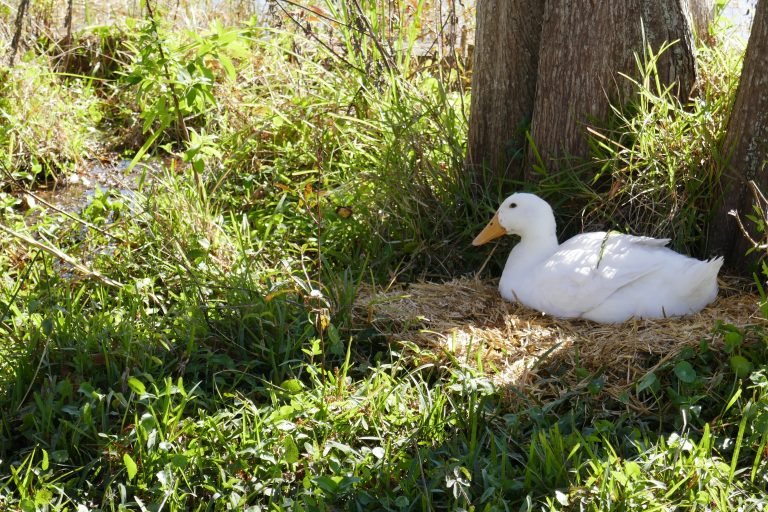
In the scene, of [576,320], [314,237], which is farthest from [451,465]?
[314,237]

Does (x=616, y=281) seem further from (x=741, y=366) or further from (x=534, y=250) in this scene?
(x=741, y=366)

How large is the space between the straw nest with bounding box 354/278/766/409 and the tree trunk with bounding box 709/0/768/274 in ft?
0.62

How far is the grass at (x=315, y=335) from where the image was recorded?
341 centimetres

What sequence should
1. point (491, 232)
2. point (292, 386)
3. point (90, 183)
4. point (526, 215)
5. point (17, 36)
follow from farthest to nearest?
point (90, 183)
point (17, 36)
point (491, 232)
point (526, 215)
point (292, 386)

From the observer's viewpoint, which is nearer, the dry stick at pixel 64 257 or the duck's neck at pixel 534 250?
the dry stick at pixel 64 257

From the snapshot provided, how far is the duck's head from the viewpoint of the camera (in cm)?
450

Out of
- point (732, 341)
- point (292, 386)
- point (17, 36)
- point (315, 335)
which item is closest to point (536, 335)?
point (732, 341)

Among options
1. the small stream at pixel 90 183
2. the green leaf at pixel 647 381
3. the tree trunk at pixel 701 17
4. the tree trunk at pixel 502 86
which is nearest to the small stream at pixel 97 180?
the small stream at pixel 90 183

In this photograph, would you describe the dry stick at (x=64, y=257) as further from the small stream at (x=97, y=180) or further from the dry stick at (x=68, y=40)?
the dry stick at (x=68, y=40)

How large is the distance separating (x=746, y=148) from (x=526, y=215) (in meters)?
0.98

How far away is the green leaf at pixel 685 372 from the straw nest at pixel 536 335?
11 cm

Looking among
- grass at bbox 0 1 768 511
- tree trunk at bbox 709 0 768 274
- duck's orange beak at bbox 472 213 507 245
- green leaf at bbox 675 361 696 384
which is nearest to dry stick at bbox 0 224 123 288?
grass at bbox 0 1 768 511

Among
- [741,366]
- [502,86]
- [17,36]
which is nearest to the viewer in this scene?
[741,366]

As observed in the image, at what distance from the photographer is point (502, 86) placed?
4.89 m
